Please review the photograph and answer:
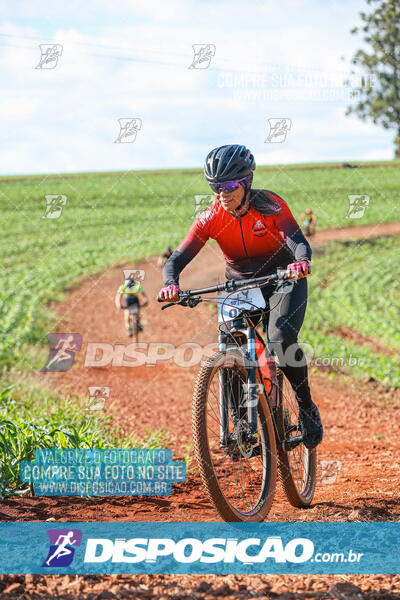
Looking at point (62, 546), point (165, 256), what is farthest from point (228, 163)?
point (165, 256)

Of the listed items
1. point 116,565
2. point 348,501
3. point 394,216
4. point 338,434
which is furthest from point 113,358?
point 394,216

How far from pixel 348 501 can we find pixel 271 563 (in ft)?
4.62

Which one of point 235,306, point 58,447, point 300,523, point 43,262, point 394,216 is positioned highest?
point 394,216

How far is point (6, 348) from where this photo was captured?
39.3ft

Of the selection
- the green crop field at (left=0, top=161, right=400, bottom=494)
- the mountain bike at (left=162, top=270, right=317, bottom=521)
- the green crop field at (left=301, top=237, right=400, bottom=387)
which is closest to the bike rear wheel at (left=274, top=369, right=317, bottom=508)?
the mountain bike at (left=162, top=270, right=317, bottom=521)

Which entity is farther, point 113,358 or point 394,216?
point 394,216

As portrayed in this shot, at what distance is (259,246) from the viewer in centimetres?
469

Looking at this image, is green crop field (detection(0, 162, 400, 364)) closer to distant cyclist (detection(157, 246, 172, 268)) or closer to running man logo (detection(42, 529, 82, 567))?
distant cyclist (detection(157, 246, 172, 268))

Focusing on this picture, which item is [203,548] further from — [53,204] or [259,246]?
[53,204]

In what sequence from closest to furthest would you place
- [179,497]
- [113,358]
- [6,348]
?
[179,497] < [6,348] < [113,358]

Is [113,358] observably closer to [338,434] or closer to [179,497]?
[338,434]

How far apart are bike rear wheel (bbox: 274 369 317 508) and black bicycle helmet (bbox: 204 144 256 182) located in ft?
5.15

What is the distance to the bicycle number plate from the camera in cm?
435

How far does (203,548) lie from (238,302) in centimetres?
165
